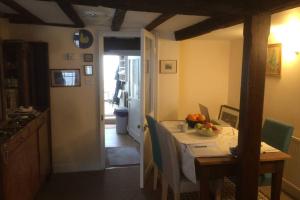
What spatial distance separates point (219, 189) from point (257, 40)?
1603 millimetres


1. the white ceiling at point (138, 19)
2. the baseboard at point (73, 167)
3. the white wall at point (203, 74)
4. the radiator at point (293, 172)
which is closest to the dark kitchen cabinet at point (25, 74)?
the baseboard at point (73, 167)

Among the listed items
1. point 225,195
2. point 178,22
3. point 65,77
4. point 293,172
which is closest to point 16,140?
point 65,77

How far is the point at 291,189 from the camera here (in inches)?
126

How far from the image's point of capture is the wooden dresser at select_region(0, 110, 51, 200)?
2.02 m

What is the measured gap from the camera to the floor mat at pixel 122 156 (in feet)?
13.9

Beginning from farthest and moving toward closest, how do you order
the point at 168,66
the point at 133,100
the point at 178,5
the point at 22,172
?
the point at 133,100
the point at 168,66
the point at 22,172
the point at 178,5

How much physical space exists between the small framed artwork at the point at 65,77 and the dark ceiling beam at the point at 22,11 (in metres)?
0.71

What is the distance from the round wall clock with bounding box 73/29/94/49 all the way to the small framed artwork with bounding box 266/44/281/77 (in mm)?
2477

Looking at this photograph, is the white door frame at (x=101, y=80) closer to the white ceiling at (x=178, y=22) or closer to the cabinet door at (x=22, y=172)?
the white ceiling at (x=178, y=22)

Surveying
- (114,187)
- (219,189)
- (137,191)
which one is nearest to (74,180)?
(114,187)

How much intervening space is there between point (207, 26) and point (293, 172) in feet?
6.74

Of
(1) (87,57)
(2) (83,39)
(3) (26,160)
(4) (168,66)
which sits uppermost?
(2) (83,39)

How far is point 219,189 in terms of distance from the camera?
2770mm

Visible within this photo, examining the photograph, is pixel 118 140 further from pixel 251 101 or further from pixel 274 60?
pixel 251 101
